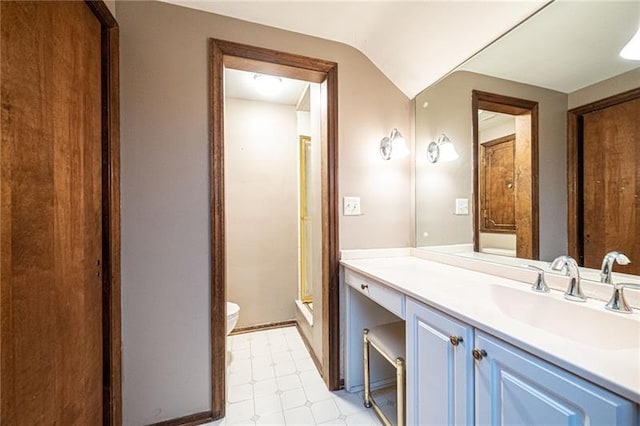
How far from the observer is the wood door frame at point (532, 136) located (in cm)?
121

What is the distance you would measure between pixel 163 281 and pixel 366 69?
69.2 inches

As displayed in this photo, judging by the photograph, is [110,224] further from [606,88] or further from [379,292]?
[606,88]

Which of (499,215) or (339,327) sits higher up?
(499,215)

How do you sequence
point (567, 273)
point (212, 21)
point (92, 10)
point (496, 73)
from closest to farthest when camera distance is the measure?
point (567, 273) < point (92, 10) < point (496, 73) < point (212, 21)

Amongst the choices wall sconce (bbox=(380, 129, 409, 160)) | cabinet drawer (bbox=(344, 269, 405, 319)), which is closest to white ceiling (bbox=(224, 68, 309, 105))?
wall sconce (bbox=(380, 129, 409, 160))

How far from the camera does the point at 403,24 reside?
146 cm

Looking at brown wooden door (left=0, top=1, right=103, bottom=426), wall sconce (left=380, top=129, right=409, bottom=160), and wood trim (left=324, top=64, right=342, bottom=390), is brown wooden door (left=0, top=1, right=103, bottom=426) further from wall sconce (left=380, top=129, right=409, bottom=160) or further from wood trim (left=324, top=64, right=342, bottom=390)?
wall sconce (left=380, top=129, right=409, bottom=160)

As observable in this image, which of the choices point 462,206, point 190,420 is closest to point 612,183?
point 462,206

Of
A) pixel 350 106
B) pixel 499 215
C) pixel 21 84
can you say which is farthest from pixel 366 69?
pixel 21 84

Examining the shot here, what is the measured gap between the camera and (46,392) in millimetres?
811

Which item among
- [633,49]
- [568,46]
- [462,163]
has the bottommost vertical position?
A: [462,163]

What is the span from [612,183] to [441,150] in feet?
2.84

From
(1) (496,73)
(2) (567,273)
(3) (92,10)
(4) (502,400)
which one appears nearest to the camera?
(4) (502,400)

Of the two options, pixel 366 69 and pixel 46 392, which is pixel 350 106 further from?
pixel 46 392
